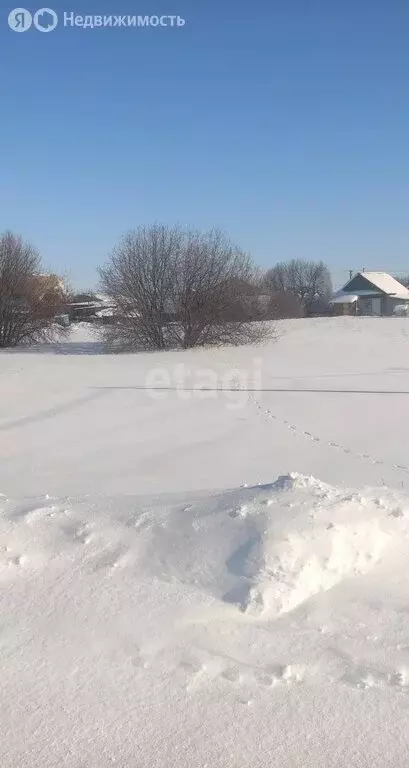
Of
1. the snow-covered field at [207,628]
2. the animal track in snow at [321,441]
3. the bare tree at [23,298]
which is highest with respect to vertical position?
the bare tree at [23,298]

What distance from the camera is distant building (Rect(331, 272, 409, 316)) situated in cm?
7188

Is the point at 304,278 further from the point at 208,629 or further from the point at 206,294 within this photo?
the point at 208,629

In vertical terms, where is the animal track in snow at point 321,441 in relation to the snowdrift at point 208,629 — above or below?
below

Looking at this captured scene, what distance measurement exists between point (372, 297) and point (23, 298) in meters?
47.5

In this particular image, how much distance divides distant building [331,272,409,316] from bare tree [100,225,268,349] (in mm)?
41859

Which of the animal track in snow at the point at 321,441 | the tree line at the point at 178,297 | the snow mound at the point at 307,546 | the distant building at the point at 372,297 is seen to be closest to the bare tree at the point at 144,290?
the tree line at the point at 178,297

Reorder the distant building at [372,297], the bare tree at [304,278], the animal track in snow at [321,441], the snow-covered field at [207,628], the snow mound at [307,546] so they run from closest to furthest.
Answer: the snow-covered field at [207,628], the snow mound at [307,546], the animal track in snow at [321,441], the distant building at [372,297], the bare tree at [304,278]

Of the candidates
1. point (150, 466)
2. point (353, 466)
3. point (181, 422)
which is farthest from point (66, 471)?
point (181, 422)

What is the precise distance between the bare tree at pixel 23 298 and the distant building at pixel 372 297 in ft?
136

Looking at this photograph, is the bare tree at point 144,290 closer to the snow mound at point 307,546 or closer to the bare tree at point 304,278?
the snow mound at point 307,546

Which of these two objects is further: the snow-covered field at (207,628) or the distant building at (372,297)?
the distant building at (372,297)

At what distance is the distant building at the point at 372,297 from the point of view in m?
71.9

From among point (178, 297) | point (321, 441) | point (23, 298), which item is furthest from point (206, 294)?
point (321, 441)

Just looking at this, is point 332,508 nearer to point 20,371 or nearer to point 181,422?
point 181,422
